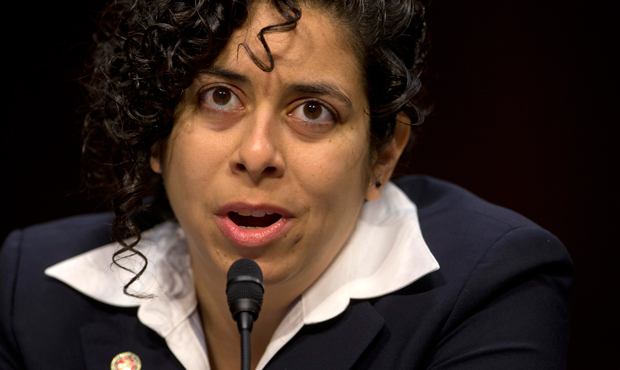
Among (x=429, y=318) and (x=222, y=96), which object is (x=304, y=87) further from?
(x=429, y=318)

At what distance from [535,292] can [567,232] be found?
938mm

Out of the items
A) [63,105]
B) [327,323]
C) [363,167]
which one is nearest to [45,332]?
[327,323]

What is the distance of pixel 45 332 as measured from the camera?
1.64 meters

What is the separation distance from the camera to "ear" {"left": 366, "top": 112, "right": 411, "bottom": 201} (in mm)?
1636

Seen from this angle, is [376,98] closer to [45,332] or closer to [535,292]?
[535,292]

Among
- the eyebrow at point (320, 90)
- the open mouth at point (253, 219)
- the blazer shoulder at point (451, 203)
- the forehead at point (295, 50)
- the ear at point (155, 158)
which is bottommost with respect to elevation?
the blazer shoulder at point (451, 203)

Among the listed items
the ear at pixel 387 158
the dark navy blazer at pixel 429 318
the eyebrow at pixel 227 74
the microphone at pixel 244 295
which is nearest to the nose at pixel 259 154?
the eyebrow at pixel 227 74

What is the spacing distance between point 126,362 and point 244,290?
0.73m

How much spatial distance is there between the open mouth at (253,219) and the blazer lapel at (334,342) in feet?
1.11

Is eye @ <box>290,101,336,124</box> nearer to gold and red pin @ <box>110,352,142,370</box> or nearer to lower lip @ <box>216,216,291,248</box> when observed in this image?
lower lip @ <box>216,216,291,248</box>

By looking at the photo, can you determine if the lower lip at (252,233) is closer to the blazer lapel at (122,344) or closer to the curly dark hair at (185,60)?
the curly dark hair at (185,60)

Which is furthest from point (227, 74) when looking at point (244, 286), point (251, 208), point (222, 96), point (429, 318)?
point (429, 318)

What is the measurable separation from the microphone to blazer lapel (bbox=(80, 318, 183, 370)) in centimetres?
65

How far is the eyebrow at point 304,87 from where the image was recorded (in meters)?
1.34
